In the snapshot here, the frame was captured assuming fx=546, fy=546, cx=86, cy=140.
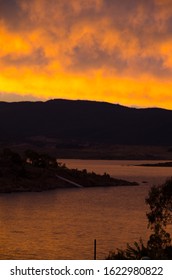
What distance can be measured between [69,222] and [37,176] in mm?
51843

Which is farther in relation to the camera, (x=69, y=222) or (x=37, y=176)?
(x=37, y=176)

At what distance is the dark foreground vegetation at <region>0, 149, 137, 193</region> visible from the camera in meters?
109

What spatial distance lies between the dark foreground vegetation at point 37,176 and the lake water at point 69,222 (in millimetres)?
5476

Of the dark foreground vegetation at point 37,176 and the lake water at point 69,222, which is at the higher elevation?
the dark foreground vegetation at point 37,176

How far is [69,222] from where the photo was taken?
213ft

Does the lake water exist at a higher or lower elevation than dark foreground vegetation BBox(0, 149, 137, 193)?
lower

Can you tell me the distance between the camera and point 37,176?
11619cm

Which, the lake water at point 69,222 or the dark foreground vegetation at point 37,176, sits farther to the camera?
the dark foreground vegetation at point 37,176

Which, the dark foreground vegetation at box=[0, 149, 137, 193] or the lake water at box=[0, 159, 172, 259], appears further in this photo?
the dark foreground vegetation at box=[0, 149, 137, 193]

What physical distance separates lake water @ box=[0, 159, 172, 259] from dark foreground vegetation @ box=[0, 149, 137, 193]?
548cm

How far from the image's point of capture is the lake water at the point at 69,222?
4469 cm

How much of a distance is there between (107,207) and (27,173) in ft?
112

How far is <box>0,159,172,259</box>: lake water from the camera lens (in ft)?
147

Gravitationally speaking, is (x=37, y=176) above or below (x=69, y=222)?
above
